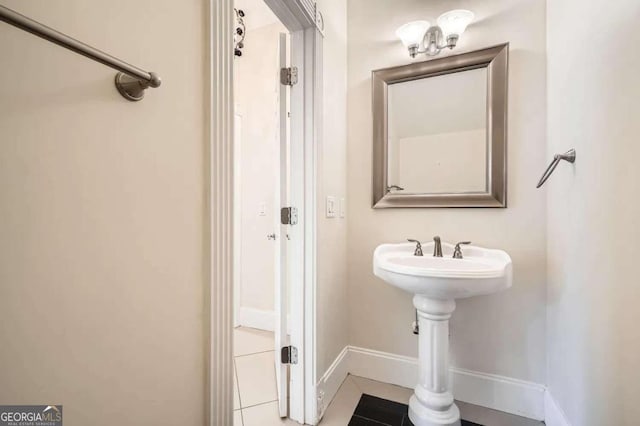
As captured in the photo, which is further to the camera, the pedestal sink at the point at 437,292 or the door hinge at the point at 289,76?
the door hinge at the point at 289,76

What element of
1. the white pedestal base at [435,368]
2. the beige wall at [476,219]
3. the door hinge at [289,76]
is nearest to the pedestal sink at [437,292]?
the white pedestal base at [435,368]

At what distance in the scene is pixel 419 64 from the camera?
1597 millimetres

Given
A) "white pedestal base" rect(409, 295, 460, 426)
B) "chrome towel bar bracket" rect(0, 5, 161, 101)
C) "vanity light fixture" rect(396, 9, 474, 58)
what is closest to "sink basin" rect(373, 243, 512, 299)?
"white pedestal base" rect(409, 295, 460, 426)

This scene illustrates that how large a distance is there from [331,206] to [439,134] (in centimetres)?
76

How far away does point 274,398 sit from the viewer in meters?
1.52

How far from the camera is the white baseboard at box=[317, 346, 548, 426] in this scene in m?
1.38

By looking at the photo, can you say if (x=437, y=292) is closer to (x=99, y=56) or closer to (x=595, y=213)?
(x=595, y=213)

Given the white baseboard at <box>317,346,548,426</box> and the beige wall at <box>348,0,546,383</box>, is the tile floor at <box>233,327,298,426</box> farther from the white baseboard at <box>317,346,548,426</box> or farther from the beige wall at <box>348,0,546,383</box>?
the beige wall at <box>348,0,546,383</box>

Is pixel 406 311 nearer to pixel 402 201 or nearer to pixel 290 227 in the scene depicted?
pixel 402 201

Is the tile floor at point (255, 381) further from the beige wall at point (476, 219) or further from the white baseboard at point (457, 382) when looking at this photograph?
the beige wall at point (476, 219)

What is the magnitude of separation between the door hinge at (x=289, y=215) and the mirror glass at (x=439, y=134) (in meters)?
0.67

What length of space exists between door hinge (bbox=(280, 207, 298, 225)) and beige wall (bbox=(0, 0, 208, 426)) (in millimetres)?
717

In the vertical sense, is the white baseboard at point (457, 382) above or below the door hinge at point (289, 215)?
below

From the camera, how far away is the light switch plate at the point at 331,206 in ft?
4.94
